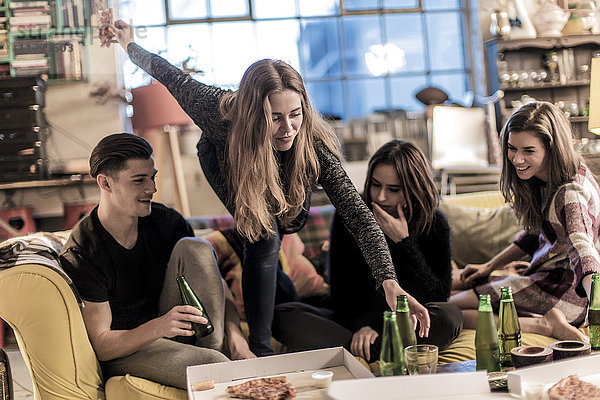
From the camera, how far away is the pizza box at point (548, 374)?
1.20 m

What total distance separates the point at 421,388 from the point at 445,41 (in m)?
5.30

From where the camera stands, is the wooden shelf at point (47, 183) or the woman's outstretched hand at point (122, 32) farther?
the wooden shelf at point (47, 183)

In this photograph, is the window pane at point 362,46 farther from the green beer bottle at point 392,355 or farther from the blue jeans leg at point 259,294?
the green beer bottle at point 392,355

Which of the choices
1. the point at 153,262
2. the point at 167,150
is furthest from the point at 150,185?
the point at 167,150

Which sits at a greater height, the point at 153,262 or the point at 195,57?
the point at 195,57

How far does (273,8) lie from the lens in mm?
5691

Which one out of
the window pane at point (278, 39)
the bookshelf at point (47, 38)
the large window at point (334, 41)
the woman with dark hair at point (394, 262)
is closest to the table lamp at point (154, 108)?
the bookshelf at point (47, 38)

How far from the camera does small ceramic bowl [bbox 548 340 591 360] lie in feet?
4.47

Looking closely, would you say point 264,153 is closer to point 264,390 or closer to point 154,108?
point 264,390

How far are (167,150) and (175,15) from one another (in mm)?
1409

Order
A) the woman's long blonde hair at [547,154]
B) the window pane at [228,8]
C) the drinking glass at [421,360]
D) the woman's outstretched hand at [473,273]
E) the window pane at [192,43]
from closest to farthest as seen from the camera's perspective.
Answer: the drinking glass at [421,360] < the woman's long blonde hair at [547,154] < the woman's outstretched hand at [473,273] < the window pane at [192,43] < the window pane at [228,8]

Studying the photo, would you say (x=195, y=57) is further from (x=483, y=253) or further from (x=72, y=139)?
(x=483, y=253)

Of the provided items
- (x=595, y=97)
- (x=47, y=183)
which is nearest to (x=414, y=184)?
(x=595, y=97)

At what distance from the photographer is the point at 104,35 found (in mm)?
2076
